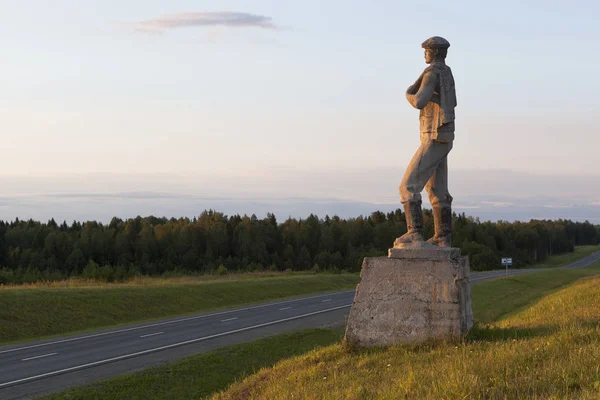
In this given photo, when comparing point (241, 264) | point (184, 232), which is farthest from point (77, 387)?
point (184, 232)

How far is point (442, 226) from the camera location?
11.2m

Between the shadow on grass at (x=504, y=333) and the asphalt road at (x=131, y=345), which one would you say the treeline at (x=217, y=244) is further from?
the shadow on grass at (x=504, y=333)

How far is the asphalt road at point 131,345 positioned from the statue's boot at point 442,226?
7.95 meters

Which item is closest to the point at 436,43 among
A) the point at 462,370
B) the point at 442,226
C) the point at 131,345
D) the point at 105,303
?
the point at 442,226

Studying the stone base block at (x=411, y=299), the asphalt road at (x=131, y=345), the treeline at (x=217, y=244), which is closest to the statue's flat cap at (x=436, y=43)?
the stone base block at (x=411, y=299)

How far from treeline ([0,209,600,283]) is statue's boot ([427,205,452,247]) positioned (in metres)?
60.9

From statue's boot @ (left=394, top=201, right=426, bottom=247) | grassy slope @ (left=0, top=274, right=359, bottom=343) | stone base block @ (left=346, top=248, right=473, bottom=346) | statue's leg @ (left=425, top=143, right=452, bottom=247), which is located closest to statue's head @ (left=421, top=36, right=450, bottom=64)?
statue's leg @ (left=425, top=143, right=452, bottom=247)

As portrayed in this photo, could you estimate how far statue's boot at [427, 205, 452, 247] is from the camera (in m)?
11.0

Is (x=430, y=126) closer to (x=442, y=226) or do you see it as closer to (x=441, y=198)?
(x=441, y=198)

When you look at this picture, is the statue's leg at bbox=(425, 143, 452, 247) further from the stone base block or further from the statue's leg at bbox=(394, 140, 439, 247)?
the stone base block

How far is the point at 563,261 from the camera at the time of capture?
138500mm

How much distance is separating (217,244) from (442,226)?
296ft

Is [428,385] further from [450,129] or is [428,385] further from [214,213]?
[214,213]

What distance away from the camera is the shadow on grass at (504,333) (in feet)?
31.8
